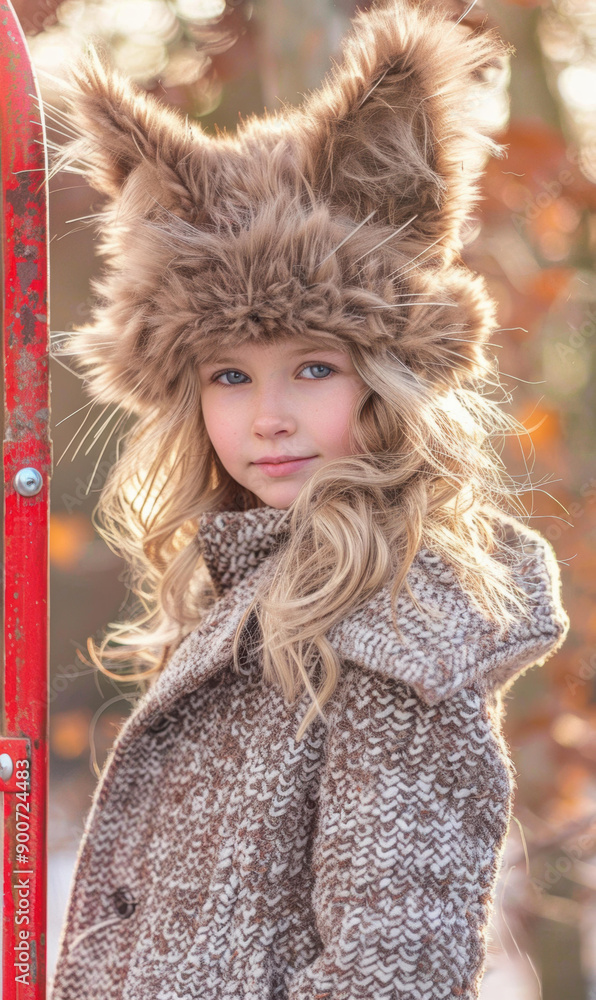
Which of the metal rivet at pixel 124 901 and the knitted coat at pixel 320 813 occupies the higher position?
the knitted coat at pixel 320 813

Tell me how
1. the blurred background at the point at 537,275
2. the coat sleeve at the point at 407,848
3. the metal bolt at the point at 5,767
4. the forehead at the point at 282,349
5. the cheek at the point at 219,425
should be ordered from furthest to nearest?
the blurred background at the point at 537,275
the cheek at the point at 219,425
the forehead at the point at 282,349
the metal bolt at the point at 5,767
the coat sleeve at the point at 407,848

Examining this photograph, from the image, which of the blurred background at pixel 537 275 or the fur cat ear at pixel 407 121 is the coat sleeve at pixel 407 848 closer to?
the fur cat ear at pixel 407 121

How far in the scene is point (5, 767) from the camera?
1206mm

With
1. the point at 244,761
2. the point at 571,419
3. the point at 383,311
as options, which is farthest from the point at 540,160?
the point at 244,761

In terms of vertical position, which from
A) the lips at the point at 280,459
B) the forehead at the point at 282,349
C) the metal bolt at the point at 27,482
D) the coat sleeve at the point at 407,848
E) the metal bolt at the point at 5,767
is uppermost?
the forehead at the point at 282,349

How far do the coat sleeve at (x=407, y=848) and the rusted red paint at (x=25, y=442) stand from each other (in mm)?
440

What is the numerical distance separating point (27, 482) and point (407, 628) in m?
0.61

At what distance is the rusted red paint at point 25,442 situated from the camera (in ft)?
4.05

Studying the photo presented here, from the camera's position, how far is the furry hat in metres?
1.28

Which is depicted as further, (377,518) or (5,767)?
(377,518)

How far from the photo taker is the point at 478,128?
53.5 inches

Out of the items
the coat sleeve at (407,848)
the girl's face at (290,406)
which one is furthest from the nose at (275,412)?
the coat sleeve at (407,848)

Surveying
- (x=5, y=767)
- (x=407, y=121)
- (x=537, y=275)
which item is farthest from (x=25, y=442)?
(x=537, y=275)

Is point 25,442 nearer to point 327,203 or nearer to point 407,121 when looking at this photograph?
point 327,203
